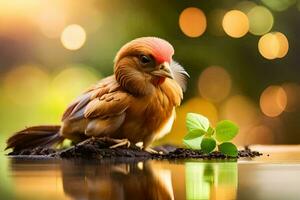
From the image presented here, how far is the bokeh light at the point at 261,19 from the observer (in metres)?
2.20

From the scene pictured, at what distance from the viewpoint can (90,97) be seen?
1.72 metres

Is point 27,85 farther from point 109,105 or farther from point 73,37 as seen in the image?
point 109,105

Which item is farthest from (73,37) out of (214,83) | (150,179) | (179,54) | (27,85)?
(150,179)

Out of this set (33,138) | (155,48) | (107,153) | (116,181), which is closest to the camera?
(116,181)

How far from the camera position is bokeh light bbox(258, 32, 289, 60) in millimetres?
2191

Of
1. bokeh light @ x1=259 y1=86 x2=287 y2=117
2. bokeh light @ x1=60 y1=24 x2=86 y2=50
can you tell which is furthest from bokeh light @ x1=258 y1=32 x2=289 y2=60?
bokeh light @ x1=60 y1=24 x2=86 y2=50

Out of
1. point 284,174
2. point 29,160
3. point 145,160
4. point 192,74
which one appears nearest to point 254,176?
point 284,174

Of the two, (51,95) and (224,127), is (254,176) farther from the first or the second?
(51,95)

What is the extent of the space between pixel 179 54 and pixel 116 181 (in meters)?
1.14

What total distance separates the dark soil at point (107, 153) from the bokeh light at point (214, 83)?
47 centimetres

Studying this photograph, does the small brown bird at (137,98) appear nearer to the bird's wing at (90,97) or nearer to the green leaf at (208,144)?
the bird's wing at (90,97)

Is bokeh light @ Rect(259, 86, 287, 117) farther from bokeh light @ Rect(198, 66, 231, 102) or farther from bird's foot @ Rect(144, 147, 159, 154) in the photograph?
bird's foot @ Rect(144, 147, 159, 154)

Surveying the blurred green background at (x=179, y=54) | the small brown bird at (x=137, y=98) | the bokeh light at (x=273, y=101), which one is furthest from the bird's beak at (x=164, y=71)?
the bokeh light at (x=273, y=101)

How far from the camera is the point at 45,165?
4.55ft
